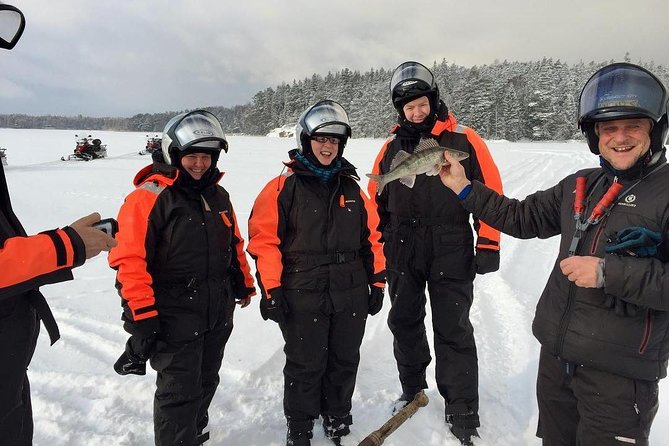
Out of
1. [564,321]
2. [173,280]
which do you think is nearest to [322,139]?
[173,280]

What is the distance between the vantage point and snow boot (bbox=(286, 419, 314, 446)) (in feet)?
10.1

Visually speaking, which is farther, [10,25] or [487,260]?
[487,260]

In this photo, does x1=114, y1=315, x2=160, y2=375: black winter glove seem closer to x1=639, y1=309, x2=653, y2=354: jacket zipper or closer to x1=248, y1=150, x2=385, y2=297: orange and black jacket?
x1=248, y1=150, x2=385, y2=297: orange and black jacket

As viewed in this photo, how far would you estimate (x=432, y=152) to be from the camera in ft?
9.05

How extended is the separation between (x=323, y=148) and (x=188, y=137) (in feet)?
3.24

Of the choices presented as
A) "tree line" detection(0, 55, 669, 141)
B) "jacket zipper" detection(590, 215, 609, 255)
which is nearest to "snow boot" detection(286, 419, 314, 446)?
"jacket zipper" detection(590, 215, 609, 255)

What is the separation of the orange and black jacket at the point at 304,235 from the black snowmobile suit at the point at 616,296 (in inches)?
54.6

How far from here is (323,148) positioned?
10.4ft

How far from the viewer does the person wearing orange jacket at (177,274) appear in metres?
2.58

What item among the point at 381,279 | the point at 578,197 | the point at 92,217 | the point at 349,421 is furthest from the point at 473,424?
the point at 92,217

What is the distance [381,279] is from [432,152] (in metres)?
1.16

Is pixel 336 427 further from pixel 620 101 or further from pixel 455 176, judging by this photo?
pixel 620 101

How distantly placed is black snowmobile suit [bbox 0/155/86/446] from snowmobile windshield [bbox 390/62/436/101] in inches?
101

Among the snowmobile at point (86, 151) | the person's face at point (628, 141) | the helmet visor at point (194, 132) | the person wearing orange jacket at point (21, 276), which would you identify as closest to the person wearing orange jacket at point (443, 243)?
the person's face at point (628, 141)
